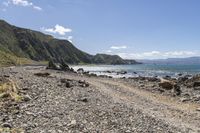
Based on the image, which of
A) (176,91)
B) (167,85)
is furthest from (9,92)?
(167,85)

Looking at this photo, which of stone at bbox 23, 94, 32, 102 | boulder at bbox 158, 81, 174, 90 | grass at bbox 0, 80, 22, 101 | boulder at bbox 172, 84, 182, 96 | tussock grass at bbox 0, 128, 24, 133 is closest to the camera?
tussock grass at bbox 0, 128, 24, 133

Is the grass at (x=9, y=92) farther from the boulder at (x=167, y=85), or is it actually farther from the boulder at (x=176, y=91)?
the boulder at (x=167, y=85)

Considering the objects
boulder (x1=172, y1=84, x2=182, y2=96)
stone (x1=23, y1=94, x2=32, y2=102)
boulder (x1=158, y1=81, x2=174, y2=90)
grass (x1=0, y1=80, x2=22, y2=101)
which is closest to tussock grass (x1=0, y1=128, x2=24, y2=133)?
grass (x1=0, y1=80, x2=22, y2=101)

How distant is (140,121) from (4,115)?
767cm

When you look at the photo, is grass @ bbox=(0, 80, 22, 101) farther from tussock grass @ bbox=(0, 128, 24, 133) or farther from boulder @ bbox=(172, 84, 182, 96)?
Result: boulder @ bbox=(172, 84, 182, 96)

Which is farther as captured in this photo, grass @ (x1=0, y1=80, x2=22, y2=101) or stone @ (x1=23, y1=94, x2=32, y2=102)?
stone @ (x1=23, y1=94, x2=32, y2=102)

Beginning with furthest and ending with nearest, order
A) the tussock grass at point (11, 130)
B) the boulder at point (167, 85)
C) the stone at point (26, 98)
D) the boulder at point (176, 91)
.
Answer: the boulder at point (167, 85), the boulder at point (176, 91), the stone at point (26, 98), the tussock grass at point (11, 130)

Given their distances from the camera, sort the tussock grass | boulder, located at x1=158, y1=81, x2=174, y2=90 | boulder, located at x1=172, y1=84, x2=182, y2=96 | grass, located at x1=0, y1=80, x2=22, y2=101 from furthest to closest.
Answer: boulder, located at x1=158, y1=81, x2=174, y2=90 → boulder, located at x1=172, y1=84, x2=182, y2=96 → grass, located at x1=0, y1=80, x2=22, y2=101 → the tussock grass

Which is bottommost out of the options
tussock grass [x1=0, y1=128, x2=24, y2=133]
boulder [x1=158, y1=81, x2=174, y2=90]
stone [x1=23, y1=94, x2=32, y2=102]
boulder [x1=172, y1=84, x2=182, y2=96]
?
boulder [x1=172, y1=84, x2=182, y2=96]

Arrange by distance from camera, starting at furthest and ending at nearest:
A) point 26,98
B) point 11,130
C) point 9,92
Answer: point 9,92
point 26,98
point 11,130

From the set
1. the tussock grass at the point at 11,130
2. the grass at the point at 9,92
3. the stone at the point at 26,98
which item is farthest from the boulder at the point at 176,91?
the tussock grass at the point at 11,130

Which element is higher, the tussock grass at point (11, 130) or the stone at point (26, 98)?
the stone at point (26, 98)

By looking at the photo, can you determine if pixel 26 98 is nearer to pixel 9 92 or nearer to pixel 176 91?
pixel 9 92

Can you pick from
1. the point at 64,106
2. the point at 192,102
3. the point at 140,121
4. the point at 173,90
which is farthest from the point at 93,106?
the point at 173,90
